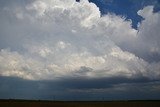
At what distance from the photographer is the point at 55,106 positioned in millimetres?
119688

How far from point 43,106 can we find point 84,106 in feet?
54.5

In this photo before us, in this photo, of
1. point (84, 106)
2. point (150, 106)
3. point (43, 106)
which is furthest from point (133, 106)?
point (43, 106)

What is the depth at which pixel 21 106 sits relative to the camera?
109 meters

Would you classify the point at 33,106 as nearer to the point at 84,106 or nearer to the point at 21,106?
the point at 21,106

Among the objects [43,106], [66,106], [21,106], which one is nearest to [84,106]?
[66,106]

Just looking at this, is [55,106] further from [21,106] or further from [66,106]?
[21,106]

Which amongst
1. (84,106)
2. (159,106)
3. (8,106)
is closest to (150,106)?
(159,106)

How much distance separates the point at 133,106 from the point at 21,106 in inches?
1764

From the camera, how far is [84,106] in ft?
397

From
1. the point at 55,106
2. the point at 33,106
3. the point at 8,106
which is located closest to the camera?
the point at 8,106

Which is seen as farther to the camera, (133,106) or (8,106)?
(133,106)

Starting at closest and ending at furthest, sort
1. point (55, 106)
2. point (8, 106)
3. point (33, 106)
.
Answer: point (8, 106), point (33, 106), point (55, 106)

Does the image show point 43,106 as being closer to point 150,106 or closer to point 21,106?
point 21,106

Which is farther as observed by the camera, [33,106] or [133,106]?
[133,106]
